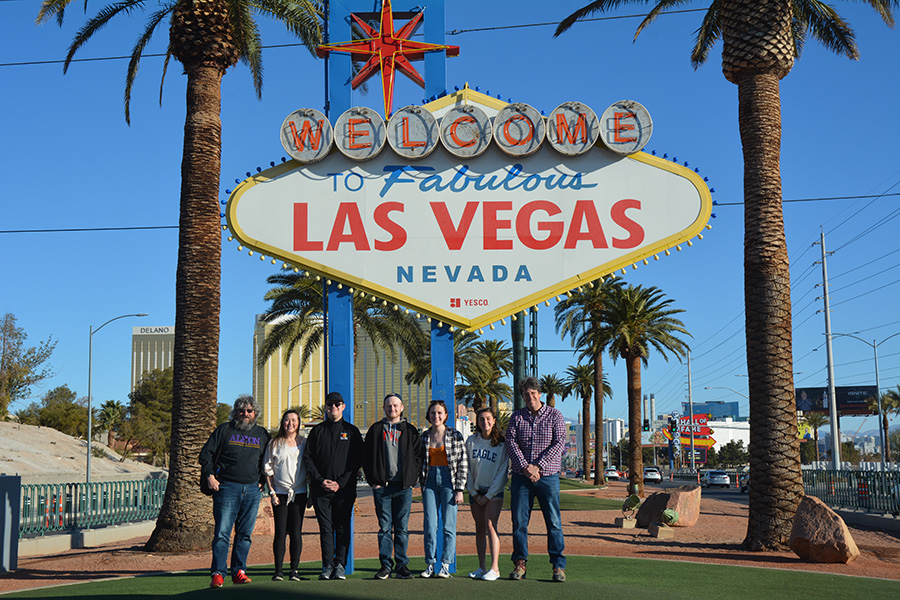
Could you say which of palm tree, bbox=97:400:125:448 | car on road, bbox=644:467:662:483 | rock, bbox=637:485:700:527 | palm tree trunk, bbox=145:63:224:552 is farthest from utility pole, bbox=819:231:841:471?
palm tree, bbox=97:400:125:448

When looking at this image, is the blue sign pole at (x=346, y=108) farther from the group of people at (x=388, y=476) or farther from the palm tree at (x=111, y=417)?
the palm tree at (x=111, y=417)

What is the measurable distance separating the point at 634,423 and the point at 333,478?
27.6m

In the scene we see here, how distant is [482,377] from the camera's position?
49250 millimetres

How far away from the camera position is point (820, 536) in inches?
484

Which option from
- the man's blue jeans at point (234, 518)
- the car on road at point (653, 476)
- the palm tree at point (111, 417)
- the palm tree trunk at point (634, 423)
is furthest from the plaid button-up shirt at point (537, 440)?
the palm tree at point (111, 417)

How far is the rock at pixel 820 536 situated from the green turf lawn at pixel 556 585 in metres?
1.43

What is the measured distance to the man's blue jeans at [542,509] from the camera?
27.2 ft

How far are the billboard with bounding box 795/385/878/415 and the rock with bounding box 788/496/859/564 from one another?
273 ft

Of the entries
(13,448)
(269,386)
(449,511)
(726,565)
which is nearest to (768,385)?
(726,565)

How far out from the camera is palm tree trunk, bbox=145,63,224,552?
15008mm

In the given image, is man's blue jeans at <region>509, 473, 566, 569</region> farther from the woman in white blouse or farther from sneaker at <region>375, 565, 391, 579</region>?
the woman in white blouse

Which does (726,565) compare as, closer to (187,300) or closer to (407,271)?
(407,271)

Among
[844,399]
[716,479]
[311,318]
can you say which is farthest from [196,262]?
[844,399]

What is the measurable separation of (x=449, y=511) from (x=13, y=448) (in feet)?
112
